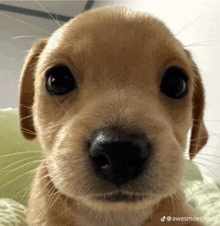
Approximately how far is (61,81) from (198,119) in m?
1.06

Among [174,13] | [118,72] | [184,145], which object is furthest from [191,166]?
[118,72]

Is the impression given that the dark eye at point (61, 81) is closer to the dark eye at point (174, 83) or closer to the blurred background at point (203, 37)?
the dark eye at point (174, 83)

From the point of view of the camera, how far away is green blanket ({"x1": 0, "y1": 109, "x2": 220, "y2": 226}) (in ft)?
5.47

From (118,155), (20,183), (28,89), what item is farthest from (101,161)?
(20,183)

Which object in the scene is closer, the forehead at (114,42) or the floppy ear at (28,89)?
the forehead at (114,42)

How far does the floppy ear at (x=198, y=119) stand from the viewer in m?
1.84

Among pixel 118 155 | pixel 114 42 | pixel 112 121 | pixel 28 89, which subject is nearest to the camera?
pixel 118 155

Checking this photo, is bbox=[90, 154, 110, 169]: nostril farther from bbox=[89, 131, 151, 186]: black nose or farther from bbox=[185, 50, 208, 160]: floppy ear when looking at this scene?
bbox=[185, 50, 208, 160]: floppy ear

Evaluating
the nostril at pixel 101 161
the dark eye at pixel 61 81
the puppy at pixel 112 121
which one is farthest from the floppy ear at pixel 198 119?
the nostril at pixel 101 161

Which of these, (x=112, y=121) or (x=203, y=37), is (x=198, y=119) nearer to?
(x=203, y=37)

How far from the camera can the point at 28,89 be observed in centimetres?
189

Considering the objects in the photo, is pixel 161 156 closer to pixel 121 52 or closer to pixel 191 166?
pixel 121 52

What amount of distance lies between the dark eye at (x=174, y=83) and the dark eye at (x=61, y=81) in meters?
0.48

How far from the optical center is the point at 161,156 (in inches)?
39.8
